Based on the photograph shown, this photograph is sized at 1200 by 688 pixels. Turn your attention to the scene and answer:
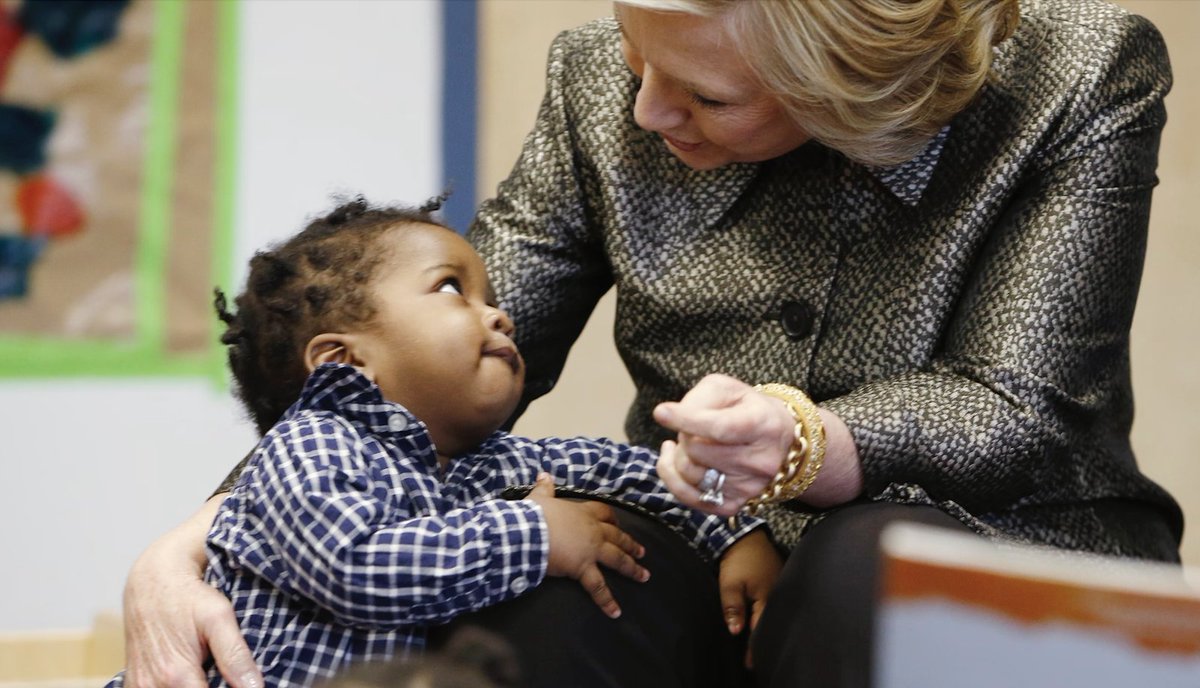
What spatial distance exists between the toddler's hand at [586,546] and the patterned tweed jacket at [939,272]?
175 millimetres

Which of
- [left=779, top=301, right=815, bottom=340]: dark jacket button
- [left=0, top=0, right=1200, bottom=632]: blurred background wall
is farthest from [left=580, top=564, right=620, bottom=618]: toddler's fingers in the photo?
[left=0, top=0, right=1200, bottom=632]: blurred background wall

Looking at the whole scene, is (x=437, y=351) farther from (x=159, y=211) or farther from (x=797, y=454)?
(x=159, y=211)

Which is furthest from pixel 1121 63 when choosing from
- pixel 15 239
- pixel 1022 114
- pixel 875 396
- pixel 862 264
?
pixel 15 239

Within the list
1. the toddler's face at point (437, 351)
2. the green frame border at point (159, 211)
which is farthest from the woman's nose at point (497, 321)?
the green frame border at point (159, 211)

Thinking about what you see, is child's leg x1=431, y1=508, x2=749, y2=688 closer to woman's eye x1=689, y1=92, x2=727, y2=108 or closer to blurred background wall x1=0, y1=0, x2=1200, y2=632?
woman's eye x1=689, y1=92, x2=727, y2=108

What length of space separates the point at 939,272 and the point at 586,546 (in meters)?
0.41

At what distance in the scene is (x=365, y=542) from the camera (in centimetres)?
92

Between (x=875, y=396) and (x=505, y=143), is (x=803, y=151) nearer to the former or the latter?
(x=875, y=396)

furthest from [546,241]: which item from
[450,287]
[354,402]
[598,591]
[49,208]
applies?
[49,208]

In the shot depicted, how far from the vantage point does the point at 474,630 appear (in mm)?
937

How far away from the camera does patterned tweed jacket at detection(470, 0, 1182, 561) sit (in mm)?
1090

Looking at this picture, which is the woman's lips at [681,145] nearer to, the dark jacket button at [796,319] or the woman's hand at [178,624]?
the dark jacket button at [796,319]

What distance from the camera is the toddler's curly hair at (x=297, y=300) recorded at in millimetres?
1104

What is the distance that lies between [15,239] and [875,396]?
61.6 inches
